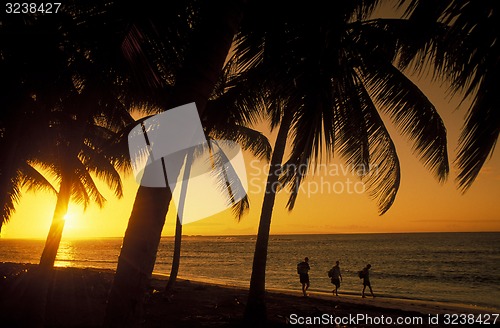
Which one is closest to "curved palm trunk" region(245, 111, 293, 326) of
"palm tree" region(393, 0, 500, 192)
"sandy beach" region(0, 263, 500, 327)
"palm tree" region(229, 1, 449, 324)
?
"sandy beach" region(0, 263, 500, 327)

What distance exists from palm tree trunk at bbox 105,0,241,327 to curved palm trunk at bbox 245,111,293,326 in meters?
4.55

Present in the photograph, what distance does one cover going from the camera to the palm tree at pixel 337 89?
428 cm

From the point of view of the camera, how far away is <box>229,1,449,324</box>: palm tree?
428 centimetres

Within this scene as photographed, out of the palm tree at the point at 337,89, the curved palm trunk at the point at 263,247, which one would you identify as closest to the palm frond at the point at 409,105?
the palm tree at the point at 337,89

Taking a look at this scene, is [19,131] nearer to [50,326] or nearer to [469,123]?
[50,326]

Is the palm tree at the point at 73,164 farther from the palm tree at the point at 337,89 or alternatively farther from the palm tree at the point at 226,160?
the palm tree at the point at 337,89

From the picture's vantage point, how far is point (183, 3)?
4320 mm

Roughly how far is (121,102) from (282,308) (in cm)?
751

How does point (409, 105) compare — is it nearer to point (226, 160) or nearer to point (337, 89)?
point (337, 89)

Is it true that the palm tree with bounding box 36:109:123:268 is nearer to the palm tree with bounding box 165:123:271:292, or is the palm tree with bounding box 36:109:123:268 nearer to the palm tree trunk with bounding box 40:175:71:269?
the palm tree trunk with bounding box 40:175:71:269

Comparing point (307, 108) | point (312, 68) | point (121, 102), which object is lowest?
point (307, 108)

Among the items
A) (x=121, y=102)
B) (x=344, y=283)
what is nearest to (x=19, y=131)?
(x=121, y=102)

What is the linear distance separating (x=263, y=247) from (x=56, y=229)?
443 cm

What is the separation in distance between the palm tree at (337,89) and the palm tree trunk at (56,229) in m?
4.28
